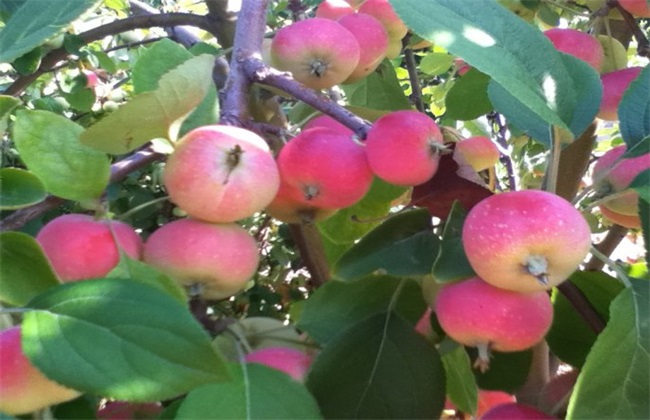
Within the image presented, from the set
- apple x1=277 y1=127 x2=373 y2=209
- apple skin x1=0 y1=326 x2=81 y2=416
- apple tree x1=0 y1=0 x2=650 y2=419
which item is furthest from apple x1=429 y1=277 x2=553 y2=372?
apple skin x1=0 y1=326 x2=81 y2=416

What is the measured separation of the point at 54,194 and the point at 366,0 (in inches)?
19.8

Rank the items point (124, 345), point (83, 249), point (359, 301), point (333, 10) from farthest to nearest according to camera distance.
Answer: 1. point (333, 10)
2. point (359, 301)
3. point (83, 249)
4. point (124, 345)

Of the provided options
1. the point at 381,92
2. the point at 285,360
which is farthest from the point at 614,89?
the point at 285,360

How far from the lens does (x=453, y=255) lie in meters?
0.44

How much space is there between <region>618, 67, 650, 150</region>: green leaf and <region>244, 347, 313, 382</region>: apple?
0.82 ft

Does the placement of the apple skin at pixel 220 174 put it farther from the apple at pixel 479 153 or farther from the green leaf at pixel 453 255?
the apple at pixel 479 153

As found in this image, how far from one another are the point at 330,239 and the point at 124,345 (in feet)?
1.03

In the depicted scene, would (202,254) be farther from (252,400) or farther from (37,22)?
(37,22)

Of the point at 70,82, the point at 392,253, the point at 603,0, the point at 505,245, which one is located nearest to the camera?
the point at 505,245

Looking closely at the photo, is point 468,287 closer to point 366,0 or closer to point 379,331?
point 379,331

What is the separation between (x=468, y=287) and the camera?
0.42 metres

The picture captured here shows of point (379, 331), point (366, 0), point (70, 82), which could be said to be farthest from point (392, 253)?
point (70, 82)

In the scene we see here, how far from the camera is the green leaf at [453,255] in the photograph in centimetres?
43

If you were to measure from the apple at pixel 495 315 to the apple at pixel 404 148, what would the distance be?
0.08 m
